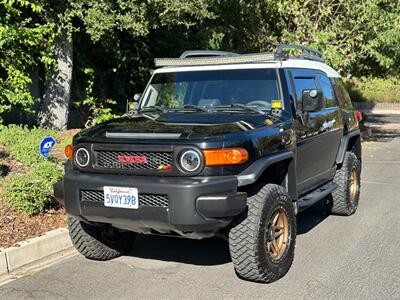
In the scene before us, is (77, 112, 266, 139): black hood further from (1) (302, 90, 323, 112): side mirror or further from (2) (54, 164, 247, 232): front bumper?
(1) (302, 90, 323, 112): side mirror

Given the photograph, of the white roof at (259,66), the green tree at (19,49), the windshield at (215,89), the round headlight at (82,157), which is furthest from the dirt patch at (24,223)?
the green tree at (19,49)

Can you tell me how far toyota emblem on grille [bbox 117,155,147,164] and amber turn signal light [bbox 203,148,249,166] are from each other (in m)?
0.55

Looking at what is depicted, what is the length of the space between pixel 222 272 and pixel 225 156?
4.38ft

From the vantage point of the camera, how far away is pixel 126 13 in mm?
10234

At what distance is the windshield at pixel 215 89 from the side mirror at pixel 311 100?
0.33m

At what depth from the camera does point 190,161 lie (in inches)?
172

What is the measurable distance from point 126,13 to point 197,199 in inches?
268

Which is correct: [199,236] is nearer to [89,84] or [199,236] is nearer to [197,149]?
[197,149]

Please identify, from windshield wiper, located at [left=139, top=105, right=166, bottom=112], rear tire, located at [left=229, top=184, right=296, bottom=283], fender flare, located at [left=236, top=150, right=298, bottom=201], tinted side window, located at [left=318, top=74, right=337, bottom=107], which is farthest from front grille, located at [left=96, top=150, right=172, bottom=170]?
tinted side window, located at [left=318, top=74, right=337, bottom=107]

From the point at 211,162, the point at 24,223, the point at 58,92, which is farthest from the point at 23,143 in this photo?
the point at 211,162

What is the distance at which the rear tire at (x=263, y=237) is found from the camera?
456cm

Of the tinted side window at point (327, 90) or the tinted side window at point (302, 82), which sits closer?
the tinted side window at point (302, 82)

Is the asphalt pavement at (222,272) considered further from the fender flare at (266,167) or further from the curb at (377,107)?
the curb at (377,107)

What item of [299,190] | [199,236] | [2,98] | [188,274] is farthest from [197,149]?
→ [2,98]
